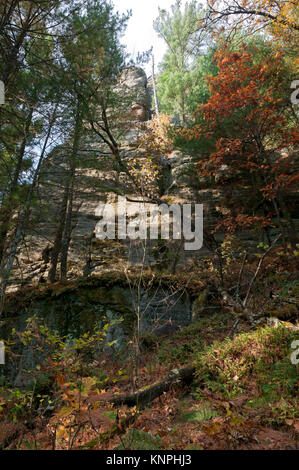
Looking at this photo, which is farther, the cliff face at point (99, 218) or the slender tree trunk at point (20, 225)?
the cliff face at point (99, 218)

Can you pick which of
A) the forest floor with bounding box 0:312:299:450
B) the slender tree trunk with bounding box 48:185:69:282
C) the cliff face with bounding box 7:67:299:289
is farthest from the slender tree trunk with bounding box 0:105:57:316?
the slender tree trunk with bounding box 48:185:69:282

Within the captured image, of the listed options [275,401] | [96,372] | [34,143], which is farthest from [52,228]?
[275,401]

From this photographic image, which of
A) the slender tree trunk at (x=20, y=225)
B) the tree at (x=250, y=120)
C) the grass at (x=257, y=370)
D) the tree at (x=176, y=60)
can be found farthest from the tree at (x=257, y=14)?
the tree at (x=176, y=60)

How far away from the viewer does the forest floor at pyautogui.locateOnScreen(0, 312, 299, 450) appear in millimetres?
2338

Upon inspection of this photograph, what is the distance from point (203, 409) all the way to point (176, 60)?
73.4 feet

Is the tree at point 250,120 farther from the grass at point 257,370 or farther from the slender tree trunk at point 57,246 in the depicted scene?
the slender tree trunk at point 57,246

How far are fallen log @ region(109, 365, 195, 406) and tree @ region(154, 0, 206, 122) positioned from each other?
54.1ft

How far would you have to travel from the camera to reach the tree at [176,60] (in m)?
17.6

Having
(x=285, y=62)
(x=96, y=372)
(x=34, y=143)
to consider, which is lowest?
(x=96, y=372)

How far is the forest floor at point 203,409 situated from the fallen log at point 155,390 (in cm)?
8

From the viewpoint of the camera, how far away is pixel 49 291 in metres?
8.12

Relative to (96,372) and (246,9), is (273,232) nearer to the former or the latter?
(246,9)

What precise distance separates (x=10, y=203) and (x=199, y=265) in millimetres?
7428

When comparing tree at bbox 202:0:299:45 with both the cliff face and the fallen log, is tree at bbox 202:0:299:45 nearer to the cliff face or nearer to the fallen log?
the cliff face
